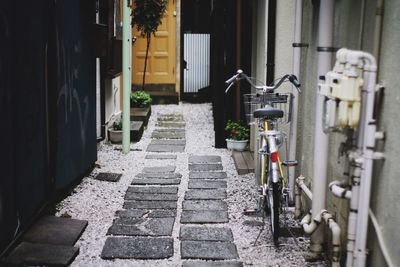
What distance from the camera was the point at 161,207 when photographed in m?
6.44

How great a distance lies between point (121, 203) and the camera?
6582 mm

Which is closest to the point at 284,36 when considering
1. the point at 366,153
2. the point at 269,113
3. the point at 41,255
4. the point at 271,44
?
the point at 271,44

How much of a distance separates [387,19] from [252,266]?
2.24m

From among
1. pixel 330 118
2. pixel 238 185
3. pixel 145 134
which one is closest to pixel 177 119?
pixel 145 134

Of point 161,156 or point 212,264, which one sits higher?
point 212,264

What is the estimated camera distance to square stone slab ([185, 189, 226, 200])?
6891mm

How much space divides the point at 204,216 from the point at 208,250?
1.04m

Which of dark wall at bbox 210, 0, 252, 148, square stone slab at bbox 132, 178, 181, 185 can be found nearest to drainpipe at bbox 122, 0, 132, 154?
dark wall at bbox 210, 0, 252, 148

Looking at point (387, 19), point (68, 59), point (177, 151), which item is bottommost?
point (177, 151)

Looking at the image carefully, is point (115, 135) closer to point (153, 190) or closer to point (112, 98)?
point (112, 98)

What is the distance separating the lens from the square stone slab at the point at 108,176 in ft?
24.9

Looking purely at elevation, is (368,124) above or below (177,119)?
above

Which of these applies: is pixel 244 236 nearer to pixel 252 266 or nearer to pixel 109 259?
pixel 252 266

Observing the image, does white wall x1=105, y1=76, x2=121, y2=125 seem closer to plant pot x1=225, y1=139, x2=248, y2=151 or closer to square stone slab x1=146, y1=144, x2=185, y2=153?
square stone slab x1=146, y1=144, x2=185, y2=153
